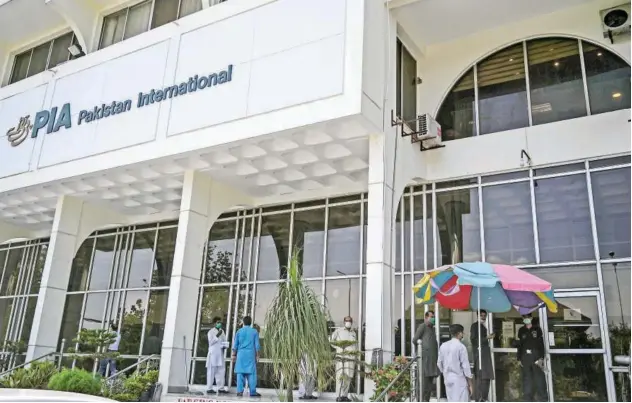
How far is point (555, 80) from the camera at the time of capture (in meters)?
10.9

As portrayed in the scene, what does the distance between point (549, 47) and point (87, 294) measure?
46.2 ft

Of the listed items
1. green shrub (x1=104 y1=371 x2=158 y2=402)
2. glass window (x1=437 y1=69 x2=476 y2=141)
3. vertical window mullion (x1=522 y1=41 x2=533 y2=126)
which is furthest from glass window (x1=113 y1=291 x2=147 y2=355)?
vertical window mullion (x1=522 y1=41 x2=533 y2=126)

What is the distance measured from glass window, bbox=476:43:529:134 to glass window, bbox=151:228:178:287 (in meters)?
8.82

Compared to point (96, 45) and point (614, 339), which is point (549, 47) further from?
point (96, 45)

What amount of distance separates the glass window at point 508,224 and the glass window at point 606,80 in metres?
2.04

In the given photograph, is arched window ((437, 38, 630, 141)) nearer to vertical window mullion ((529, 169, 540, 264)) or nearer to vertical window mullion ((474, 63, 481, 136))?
vertical window mullion ((474, 63, 481, 136))

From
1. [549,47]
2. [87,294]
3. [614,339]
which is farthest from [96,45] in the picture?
[614,339]

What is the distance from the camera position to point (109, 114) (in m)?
12.7

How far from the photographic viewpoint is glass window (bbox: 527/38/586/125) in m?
10.6

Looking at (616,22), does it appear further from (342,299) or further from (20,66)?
(20,66)

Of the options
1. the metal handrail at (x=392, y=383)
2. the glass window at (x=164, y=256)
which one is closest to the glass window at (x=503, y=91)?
the metal handrail at (x=392, y=383)

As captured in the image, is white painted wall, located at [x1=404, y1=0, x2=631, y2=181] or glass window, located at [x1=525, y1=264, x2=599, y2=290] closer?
glass window, located at [x1=525, y1=264, x2=599, y2=290]

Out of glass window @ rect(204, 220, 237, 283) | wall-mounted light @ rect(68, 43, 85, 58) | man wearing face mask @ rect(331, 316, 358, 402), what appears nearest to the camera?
→ man wearing face mask @ rect(331, 316, 358, 402)

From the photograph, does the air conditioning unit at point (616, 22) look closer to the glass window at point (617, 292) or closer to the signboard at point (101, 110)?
the glass window at point (617, 292)
